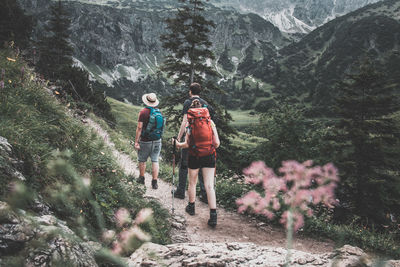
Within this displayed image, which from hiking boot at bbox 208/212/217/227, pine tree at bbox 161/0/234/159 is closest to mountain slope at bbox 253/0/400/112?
pine tree at bbox 161/0/234/159

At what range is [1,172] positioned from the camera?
2.38 meters

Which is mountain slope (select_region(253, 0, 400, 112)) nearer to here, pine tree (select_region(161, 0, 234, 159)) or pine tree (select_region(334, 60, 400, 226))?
pine tree (select_region(334, 60, 400, 226))

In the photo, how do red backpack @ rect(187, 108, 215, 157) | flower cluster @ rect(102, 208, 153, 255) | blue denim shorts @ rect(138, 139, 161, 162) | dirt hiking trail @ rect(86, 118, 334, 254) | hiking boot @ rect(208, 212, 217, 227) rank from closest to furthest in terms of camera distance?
1. flower cluster @ rect(102, 208, 153, 255)
2. red backpack @ rect(187, 108, 215, 157)
3. dirt hiking trail @ rect(86, 118, 334, 254)
4. hiking boot @ rect(208, 212, 217, 227)
5. blue denim shorts @ rect(138, 139, 161, 162)

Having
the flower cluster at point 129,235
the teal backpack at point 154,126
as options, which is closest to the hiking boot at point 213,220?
the teal backpack at point 154,126

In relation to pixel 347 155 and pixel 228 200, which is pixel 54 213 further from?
pixel 347 155

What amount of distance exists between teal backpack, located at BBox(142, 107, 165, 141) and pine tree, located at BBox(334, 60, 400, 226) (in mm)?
10545

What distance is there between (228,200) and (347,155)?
30.9 feet

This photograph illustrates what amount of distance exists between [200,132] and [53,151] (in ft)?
8.79

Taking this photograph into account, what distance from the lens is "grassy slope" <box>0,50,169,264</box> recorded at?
2.95 meters

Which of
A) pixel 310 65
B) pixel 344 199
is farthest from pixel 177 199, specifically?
pixel 310 65

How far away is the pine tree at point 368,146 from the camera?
11594mm

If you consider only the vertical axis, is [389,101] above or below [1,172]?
above

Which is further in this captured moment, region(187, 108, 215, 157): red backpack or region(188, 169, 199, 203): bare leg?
region(188, 169, 199, 203): bare leg

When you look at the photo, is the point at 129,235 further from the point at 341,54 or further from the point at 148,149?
the point at 341,54
